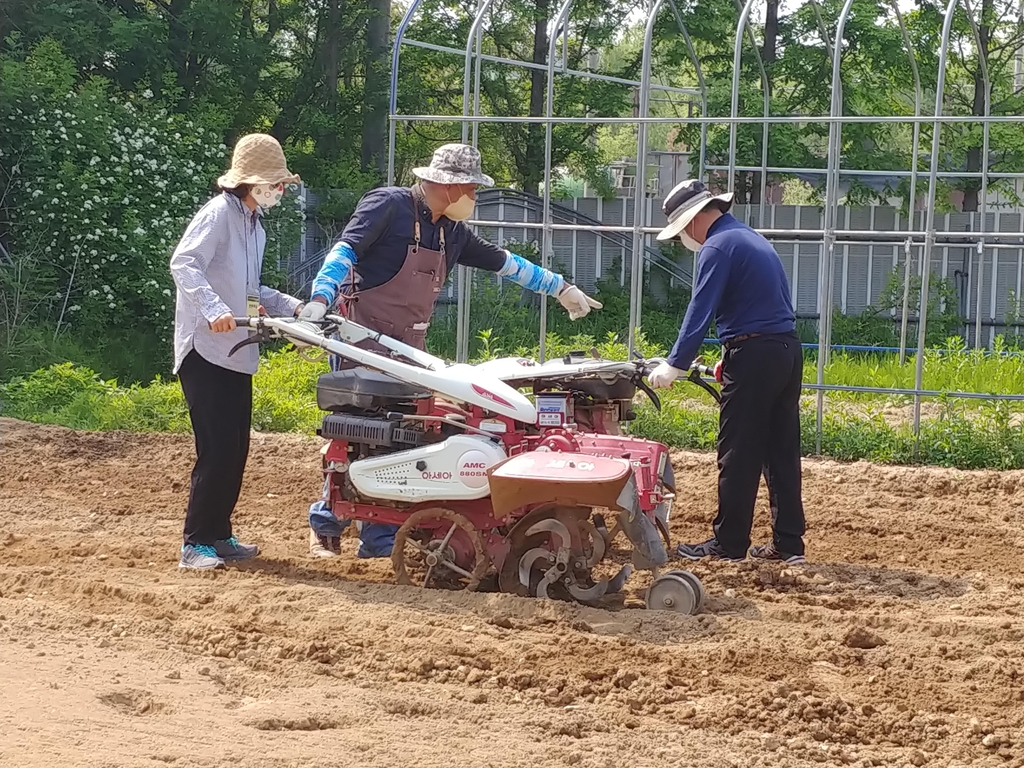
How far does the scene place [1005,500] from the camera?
8523mm

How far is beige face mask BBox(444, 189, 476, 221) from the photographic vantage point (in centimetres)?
635

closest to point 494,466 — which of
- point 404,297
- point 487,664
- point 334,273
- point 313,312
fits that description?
point 487,664

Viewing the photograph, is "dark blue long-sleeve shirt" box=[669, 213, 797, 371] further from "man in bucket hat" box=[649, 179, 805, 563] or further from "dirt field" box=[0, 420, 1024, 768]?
"dirt field" box=[0, 420, 1024, 768]

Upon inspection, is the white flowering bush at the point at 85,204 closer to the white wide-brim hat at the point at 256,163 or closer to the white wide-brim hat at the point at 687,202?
the white wide-brim hat at the point at 256,163

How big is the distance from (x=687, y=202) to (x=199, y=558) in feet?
9.00

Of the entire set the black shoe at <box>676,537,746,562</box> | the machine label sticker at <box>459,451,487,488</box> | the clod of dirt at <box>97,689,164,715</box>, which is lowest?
the clod of dirt at <box>97,689,164,715</box>

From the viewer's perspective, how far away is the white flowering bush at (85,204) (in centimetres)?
1514

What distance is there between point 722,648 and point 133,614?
2.22m

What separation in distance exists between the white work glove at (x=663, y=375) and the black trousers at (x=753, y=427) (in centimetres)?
52

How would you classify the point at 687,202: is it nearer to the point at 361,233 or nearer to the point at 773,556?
the point at 361,233

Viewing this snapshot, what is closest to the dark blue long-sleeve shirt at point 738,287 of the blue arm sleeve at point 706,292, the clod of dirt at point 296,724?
the blue arm sleeve at point 706,292

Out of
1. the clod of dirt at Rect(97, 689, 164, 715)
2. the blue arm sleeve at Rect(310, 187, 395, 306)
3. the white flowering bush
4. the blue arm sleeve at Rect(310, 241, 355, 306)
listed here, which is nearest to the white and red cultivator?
the blue arm sleeve at Rect(310, 241, 355, 306)

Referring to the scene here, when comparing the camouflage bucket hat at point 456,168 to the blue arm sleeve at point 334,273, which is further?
the camouflage bucket hat at point 456,168

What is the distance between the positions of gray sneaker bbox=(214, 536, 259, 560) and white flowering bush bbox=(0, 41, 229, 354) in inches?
356
